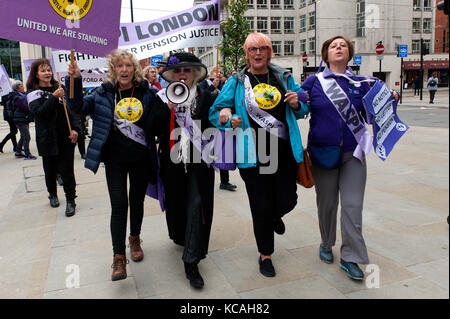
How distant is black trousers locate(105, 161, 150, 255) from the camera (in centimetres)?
320

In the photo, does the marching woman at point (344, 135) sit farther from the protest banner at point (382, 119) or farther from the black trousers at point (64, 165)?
the black trousers at point (64, 165)

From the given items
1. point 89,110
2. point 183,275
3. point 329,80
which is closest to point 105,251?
point 183,275

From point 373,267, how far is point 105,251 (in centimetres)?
244

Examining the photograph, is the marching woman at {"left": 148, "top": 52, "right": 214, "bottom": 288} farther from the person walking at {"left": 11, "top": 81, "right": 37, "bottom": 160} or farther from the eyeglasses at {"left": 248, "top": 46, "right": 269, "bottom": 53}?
the person walking at {"left": 11, "top": 81, "right": 37, "bottom": 160}

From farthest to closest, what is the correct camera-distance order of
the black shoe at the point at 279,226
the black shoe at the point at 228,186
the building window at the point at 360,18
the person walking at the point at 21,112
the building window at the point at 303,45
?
1. the building window at the point at 303,45
2. the building window at the point at 360,18
3. the person walking at the point at 21,112
4. the black shoe at the point at 228,186
5. the black shoe at the point at 279,226

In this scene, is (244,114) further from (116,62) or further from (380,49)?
(380,49)

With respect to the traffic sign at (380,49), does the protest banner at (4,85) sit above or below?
below

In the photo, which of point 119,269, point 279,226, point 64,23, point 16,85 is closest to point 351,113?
point 279,226

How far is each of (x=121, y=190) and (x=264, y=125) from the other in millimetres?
1310

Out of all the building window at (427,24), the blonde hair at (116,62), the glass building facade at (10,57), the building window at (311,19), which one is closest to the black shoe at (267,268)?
the blonde hair at (116,62)

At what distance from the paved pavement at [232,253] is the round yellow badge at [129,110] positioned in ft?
4.28

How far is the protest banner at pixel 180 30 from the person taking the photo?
5.25 meters

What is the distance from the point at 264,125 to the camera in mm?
3041

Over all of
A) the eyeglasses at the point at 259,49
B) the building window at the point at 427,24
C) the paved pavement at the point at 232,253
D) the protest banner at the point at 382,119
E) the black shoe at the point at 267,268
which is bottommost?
the paved pavement at the point at 232,253
